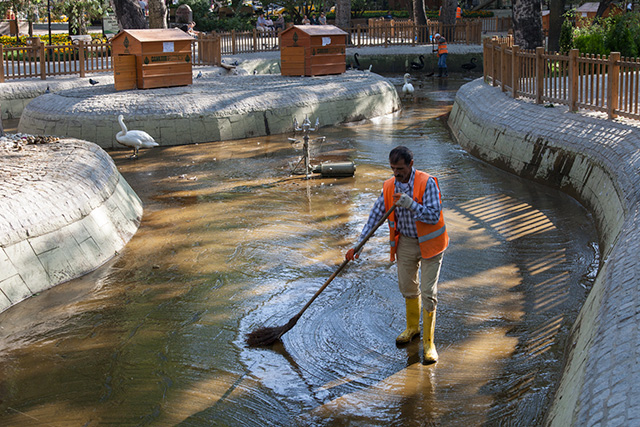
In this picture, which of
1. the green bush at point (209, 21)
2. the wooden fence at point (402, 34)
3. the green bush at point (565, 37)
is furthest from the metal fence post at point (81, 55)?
the green bush at point (209, 21)

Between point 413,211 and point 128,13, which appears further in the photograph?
point 128,13

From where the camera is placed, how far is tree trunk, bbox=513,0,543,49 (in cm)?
2039

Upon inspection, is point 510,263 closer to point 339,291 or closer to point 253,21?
point 339,291

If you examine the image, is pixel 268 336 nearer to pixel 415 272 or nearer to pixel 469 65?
pixel 415 272

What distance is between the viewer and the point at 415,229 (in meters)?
6.28

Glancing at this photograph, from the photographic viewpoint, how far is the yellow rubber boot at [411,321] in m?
6.74

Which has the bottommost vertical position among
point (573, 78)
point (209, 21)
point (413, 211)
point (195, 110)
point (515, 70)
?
point (413, 211)

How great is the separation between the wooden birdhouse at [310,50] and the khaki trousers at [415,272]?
16480 mm

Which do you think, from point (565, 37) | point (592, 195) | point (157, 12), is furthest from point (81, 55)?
point (592, 195)

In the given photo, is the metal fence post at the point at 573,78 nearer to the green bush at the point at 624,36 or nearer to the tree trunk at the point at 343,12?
the green bush at the point at 624,36

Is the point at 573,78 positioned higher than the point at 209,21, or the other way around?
the point at 209,21

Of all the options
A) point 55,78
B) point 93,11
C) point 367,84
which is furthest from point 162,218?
point 93,11

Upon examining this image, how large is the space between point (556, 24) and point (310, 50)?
321 inches

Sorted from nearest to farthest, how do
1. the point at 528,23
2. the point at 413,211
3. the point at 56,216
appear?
the point at 413,211 < the point at 56,216 < the point at 528,23
